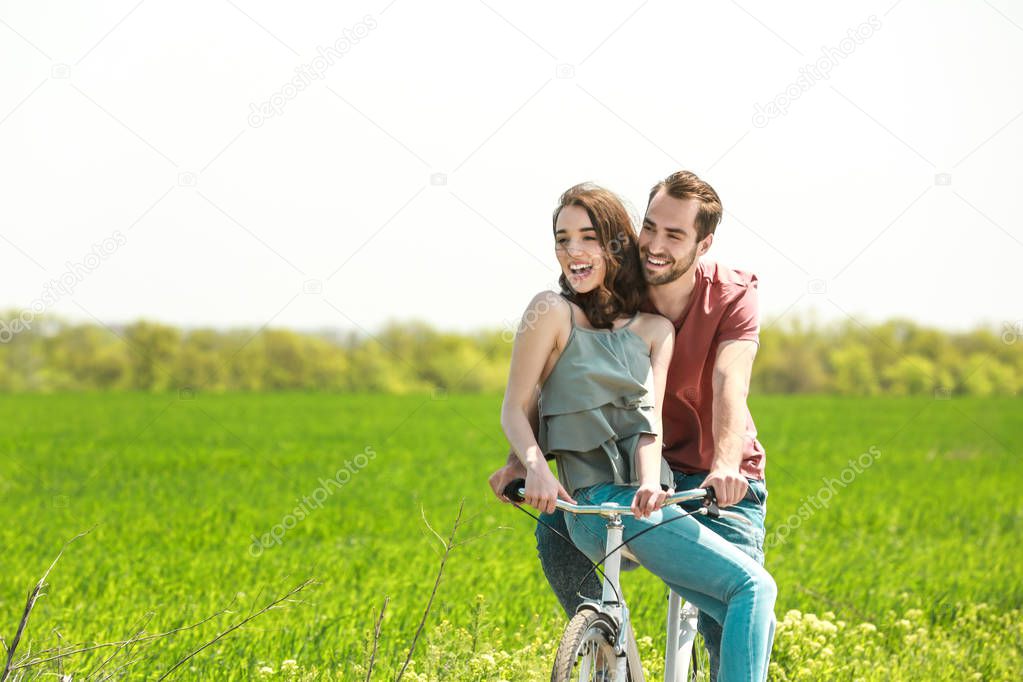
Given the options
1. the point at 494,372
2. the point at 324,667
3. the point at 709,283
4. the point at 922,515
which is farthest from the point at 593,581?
the point at 494,372

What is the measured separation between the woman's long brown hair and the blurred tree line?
30.2m

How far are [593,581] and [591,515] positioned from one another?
1.55 feet

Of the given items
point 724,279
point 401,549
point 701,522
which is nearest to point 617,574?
point 701,522

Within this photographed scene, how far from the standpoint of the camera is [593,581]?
4246mm

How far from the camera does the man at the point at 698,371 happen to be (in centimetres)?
405

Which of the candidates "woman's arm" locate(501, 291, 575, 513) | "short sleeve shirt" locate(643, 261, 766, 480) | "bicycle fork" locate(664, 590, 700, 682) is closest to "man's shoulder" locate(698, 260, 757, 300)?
"short sleeve shirt" locate(643, 261, 766, 480)

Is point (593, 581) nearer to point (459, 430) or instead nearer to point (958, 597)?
point (958, 597)

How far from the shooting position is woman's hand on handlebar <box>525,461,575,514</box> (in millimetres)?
3641

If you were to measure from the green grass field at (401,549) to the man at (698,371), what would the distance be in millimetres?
850

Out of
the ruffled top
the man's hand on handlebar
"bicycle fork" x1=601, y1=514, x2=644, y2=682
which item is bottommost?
"bicycle fork" x1=601, y1=514, x2=644, y2=682

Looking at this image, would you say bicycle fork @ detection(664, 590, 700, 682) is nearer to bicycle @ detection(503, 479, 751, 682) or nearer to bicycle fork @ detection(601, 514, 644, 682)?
bicycle @ detection(503, 479, 751, 682)

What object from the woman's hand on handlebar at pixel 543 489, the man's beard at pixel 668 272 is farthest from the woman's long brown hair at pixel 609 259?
the woman's hand on handlebar at pixel 543 489

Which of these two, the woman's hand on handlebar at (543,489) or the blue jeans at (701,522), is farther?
the blue jeans at (701,522)

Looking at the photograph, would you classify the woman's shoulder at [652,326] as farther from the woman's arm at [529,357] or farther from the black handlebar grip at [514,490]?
the black handlebar grip at [514,490]
